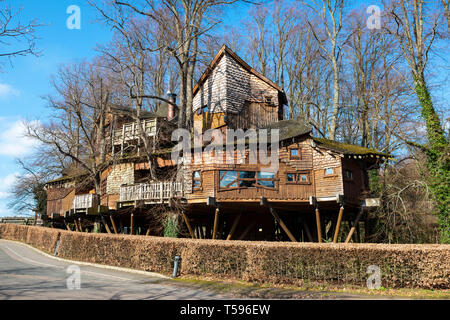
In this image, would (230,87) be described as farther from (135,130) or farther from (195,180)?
(195,180)

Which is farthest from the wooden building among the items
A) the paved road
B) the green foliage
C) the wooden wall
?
the paved road

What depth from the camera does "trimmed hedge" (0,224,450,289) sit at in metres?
12.9

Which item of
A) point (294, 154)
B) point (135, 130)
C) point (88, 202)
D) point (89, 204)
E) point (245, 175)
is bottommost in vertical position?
point (89, 204)

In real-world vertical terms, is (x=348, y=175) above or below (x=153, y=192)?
above

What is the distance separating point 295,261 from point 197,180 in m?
9.41

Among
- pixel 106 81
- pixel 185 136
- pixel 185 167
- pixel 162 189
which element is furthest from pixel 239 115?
pixel 106 81

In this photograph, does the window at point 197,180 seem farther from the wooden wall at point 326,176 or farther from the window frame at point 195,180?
the wooden wall at point 326,176

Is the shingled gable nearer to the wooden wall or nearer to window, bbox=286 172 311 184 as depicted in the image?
window, bbox=286 172 311 184

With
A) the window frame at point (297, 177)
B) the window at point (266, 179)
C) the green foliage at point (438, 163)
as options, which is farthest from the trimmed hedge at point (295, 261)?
the green foliage at point (438, 163)

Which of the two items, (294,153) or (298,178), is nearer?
(298,178)

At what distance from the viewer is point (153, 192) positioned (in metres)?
22.8

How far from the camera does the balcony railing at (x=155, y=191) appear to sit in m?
22.0

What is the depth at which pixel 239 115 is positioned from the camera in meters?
28.0

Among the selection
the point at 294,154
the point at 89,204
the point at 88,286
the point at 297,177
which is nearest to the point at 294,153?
the point at 294,154
